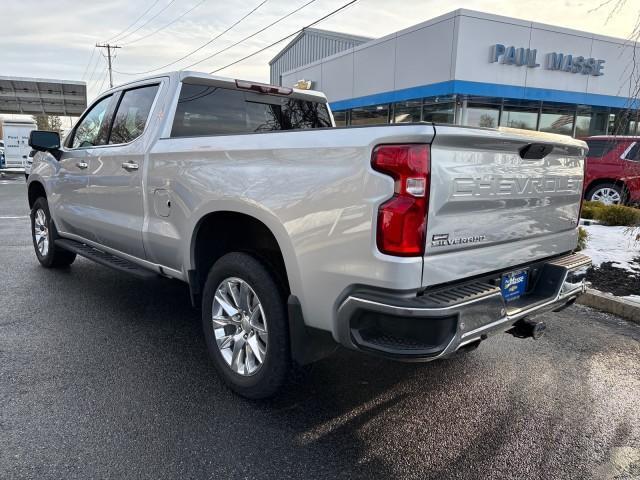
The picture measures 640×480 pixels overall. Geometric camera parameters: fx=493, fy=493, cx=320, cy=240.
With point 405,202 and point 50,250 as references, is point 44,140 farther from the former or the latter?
point 405,202

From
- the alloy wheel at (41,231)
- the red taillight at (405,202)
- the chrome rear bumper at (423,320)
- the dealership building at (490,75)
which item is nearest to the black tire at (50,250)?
the alloy wheel at (41,231)

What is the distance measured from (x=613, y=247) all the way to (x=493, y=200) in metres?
5.37

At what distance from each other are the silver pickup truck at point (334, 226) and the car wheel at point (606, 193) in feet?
27.3

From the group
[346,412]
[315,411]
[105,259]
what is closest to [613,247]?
[346,412]

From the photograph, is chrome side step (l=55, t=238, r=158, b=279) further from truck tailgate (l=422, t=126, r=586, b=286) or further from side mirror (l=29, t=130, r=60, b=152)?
truck tailgate (l=422, t=126, r=586, b=286)

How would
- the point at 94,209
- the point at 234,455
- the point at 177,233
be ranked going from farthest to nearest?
the point at 94,209 → the point at 177,233 → the point at 234,455

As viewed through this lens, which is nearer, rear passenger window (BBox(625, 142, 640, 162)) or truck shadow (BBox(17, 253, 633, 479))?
truck shadow (BBox(17, 253, 633, 479))

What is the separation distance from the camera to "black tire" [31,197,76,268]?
18.8 ft

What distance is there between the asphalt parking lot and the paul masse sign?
1259cm

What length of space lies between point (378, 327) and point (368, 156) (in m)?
0.79

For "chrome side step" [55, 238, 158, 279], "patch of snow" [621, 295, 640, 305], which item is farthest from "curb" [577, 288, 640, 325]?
"chrome side step" [55, 238, 158, 279]

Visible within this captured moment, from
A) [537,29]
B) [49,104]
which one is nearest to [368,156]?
[537,29]

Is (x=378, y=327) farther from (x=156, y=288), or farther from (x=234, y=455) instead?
(x=156, y=288)

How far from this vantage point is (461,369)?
11.7 ft
